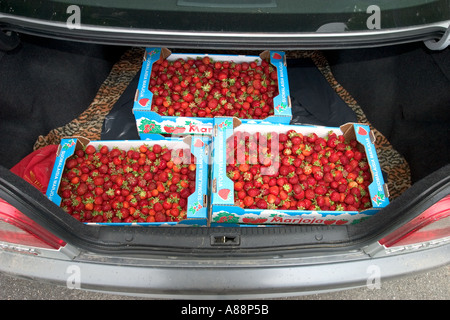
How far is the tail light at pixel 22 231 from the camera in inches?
55.0

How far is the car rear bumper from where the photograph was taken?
154 centimetres

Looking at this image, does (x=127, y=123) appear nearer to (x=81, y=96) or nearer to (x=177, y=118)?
(x=81, y=96)

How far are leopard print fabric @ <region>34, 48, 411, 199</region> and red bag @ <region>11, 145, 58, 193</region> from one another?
0.17 metres

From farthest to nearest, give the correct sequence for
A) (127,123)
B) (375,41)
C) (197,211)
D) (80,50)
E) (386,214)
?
(127,123), (80,50), (197,211), (375,41), (386,214)

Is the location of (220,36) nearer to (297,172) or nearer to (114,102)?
(297,172)

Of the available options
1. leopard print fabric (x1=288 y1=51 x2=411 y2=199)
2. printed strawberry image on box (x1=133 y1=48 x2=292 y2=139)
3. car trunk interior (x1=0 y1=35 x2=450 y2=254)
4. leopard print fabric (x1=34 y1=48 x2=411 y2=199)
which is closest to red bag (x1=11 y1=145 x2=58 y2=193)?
car trunk interior (x1=0 y1=35 x2=450 y2=254)

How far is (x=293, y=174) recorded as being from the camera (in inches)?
101

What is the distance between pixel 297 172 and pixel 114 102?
195 cm

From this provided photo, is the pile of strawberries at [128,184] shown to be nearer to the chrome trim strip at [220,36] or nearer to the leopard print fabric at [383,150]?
the chrome trim strip at [220,36]

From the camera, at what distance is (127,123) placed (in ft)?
10.5

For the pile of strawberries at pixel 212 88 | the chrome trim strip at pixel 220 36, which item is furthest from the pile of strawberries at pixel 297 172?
the chrome trim strip at pixel 220 36

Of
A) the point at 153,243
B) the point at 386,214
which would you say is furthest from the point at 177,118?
the point at 386,214

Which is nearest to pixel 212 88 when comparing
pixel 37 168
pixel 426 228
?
pixel 37 168

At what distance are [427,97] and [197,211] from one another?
1858mm
